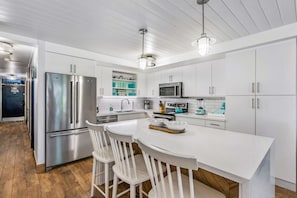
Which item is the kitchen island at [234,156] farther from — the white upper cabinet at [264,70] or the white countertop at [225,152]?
the white upper cabinet at [264,70]

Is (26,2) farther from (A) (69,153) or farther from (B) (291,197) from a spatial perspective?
(B) (291,197)

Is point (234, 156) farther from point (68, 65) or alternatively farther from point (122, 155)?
point (68, 65)

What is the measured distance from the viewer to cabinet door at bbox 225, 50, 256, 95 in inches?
100.0

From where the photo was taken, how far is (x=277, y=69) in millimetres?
2287

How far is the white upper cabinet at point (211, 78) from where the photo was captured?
319 cm

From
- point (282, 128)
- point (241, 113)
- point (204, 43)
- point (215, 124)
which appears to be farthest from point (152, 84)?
point (282, 128)

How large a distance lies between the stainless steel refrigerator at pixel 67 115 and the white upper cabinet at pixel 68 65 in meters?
0.19

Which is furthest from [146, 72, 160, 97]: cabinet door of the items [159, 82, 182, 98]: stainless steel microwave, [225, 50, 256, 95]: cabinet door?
[225, 50, 256, 95]: cabinet door

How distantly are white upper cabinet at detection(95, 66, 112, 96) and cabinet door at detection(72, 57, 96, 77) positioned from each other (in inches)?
15.0

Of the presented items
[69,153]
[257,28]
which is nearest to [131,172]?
[69,153]

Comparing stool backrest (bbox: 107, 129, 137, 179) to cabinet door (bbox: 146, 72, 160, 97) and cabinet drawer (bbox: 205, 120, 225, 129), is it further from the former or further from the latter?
cabinet door (bbox: 146, 72, 160, 97)

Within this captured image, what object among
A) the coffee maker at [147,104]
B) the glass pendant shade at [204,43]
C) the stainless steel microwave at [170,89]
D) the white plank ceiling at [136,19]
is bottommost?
the coffee maker at [147,104]

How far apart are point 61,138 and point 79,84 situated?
3.55 ft

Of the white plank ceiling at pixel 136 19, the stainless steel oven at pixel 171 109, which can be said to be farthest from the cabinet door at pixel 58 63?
the stainless steel oven at pixel 171 109
